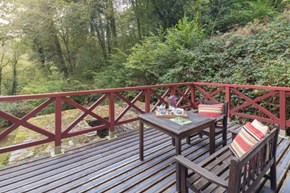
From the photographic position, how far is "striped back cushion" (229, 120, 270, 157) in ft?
4.86

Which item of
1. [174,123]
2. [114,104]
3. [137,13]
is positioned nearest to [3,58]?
[137,13]

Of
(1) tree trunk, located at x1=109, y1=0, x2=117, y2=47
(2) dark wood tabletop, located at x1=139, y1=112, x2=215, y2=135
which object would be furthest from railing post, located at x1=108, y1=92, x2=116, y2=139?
(1) tree trunk, located at x1=109, y1=0, x2=117, y2=47

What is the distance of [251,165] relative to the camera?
1.26 m

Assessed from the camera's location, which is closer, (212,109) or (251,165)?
(251,165)

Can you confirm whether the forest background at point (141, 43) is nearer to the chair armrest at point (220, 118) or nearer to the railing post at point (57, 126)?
the chair armrest at point (220, 118)

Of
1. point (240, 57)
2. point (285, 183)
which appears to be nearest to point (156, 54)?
point (240, 57)

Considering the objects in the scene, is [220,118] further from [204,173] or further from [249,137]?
[204,173]

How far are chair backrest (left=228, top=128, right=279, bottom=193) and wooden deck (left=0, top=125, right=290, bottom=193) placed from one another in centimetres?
44

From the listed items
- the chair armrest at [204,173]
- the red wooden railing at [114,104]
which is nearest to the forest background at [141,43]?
the red wooden railing at [114,104]

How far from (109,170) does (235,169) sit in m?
1.61

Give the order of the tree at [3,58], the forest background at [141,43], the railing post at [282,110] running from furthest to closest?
the tree at [3,58], the forest background at [141,43], the railing post at [282,110]

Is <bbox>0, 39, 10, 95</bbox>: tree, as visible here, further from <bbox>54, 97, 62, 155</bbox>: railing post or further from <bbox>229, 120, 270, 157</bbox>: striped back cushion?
<bbox>229, 120, 270, 157</bbox>: striped back cushion

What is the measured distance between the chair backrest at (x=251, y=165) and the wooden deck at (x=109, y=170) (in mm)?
435

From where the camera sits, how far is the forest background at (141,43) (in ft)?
16.1
